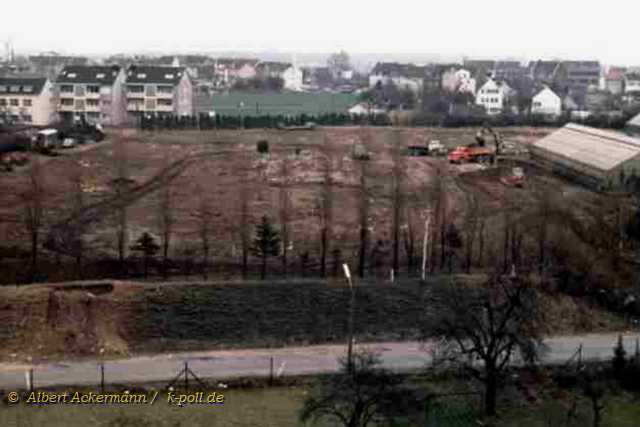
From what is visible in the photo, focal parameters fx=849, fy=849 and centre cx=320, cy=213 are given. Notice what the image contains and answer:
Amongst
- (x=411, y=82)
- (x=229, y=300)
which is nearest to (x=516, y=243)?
(x=229, y=300)

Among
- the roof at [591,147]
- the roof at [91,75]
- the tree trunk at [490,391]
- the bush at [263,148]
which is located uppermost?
the roof at [91,75]

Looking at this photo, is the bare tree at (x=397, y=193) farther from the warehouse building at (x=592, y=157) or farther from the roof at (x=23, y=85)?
the roof at (x=23, y=85)

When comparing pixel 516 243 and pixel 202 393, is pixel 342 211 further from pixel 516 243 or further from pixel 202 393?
pixel 202 393

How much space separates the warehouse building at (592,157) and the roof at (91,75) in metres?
18.4

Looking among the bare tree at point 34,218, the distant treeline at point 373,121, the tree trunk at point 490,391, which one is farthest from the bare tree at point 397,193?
the bare tree at point 34,218

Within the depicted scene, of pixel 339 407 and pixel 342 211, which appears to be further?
pixel 342 211

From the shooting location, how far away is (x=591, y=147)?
2370 centimetres

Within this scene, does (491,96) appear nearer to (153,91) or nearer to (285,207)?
(153,91)

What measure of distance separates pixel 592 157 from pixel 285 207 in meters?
10.3

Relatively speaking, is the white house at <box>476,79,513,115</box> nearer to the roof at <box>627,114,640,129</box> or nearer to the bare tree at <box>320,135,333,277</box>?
the roof at <box>627,114,640,129</box>

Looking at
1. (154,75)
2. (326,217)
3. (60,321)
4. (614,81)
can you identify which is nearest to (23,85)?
(154,75)

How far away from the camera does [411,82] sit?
57188 millimetres

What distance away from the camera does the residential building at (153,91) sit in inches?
1439

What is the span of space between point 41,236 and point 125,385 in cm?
686
